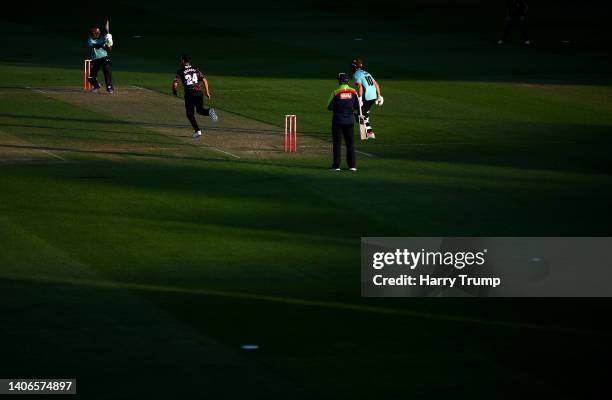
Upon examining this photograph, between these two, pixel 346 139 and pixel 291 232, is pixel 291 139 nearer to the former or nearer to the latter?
pixel 346 139

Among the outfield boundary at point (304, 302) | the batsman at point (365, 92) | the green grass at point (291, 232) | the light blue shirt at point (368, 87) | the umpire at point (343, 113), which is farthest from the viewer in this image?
the light blue shirt at point (368, 87)

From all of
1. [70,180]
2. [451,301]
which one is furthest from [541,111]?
[451,301]

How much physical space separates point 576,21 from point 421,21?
787 cm

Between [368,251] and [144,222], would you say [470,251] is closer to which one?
[368,251]

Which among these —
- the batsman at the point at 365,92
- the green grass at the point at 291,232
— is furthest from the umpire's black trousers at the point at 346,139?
the batsman at the point at 365,92

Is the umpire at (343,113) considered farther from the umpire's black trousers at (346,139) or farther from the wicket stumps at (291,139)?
the wicket stumps at (291,139)

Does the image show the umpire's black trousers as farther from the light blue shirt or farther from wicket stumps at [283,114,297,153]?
the light blue shirt

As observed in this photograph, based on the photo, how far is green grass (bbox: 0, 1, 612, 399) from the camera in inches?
604

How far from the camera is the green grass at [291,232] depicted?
15.4 meters

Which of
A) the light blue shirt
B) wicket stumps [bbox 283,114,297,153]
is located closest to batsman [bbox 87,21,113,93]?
wicket stumps [bbox 283,114,297,153]

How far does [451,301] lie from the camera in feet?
59.9

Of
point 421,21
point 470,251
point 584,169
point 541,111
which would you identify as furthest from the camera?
point 421,21

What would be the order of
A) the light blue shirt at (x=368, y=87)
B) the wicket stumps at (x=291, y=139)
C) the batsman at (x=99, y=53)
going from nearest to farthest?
1. the wicket stumps at (x=291, y=139)
2. the light blue shirt at (x=368, y=87)
3. the batsman at (x=99, y=53)

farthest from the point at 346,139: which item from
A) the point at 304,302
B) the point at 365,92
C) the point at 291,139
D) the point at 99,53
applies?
the point at 99,53
